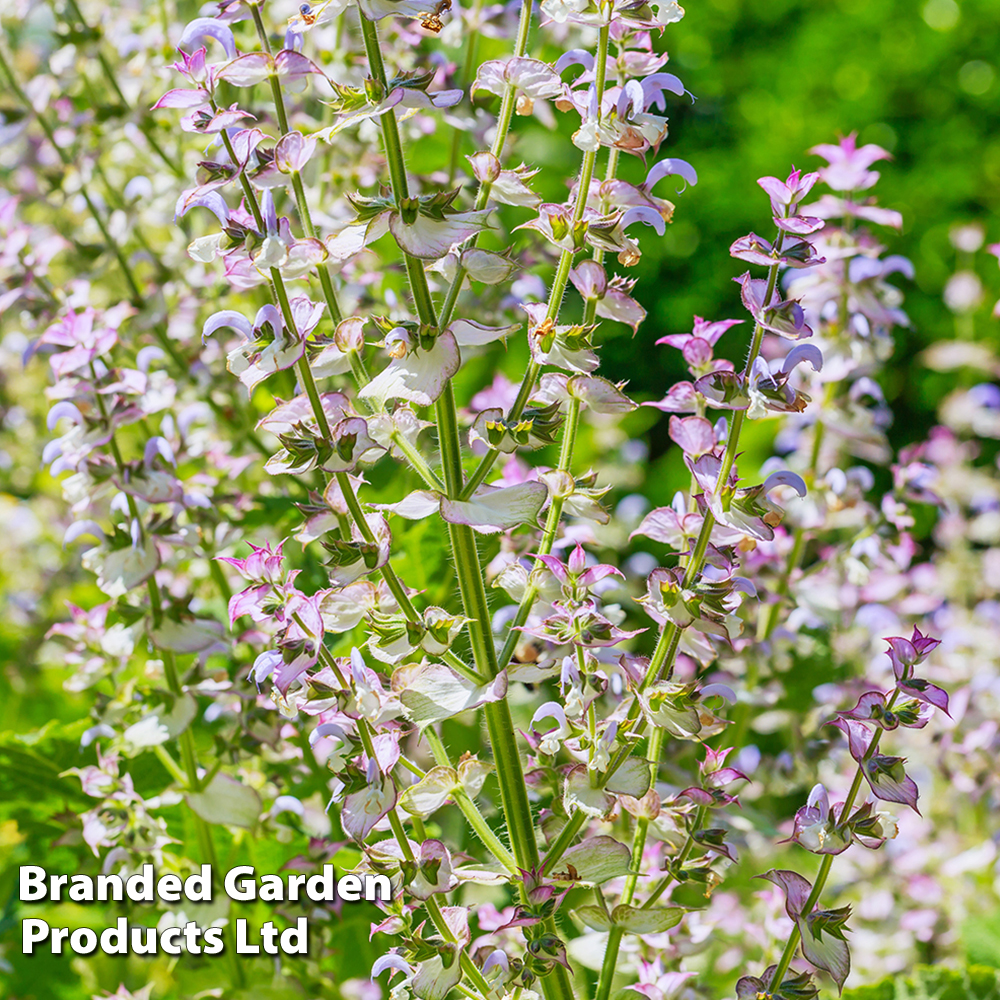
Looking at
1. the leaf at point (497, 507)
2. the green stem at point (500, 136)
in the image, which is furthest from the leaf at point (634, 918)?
the green stem at point (500, 136)

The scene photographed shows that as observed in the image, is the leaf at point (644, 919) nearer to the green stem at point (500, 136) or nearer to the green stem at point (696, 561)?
the green stem at point (696, 561)

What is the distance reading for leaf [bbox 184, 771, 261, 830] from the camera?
1.01m

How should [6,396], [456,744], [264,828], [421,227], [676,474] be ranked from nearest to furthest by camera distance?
[421,227], [264,828], [456,744], [6,396], [676,474]

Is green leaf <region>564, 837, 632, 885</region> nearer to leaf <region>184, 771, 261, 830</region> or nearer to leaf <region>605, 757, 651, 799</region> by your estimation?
leaf <region>605, 757, 651, 799</region>

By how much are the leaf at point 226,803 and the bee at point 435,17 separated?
2.21ft

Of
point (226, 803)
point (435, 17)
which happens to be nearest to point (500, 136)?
point (435, 17)

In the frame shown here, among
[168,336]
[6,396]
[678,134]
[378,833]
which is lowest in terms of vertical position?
[378,833]

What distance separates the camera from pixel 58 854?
1.32 meters

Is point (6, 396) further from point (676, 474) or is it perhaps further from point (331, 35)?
point (676, 474)

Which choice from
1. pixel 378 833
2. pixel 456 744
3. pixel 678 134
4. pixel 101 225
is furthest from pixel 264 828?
pixel 678 134

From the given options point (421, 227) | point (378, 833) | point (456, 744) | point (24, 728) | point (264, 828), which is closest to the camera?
point (421, 227)

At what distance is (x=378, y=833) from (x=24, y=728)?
1.11 metres

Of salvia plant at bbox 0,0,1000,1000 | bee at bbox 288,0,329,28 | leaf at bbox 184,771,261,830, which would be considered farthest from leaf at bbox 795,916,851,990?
bee at bbox 288,0,329,28

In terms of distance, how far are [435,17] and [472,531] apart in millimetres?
314
